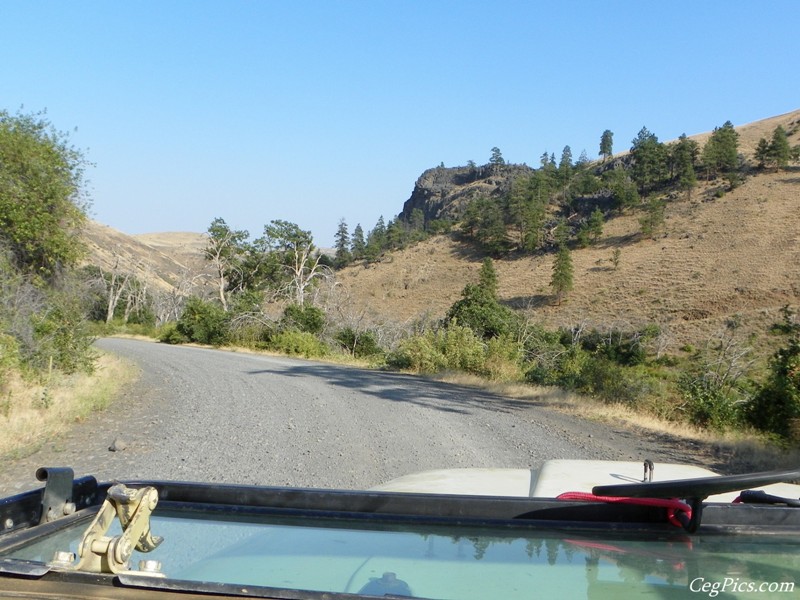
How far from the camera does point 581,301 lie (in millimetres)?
60281

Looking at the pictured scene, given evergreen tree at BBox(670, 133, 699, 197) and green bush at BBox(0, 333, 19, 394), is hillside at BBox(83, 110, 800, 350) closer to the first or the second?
evergreen tree at BBox(670, 133, 699, 197)

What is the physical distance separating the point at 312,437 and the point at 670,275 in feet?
181

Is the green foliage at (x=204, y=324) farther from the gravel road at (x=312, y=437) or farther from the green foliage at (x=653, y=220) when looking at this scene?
the green foliage at (x=653, y=220)

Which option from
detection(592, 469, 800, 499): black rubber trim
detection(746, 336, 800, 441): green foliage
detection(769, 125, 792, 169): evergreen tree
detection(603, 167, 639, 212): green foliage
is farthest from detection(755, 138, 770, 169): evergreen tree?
detection(592, 469, 800, 499): black rubber trim

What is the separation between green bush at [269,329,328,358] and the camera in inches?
1126

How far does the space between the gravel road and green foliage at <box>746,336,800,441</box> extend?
1.83 metres

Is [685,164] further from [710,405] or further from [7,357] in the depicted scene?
[7,357]

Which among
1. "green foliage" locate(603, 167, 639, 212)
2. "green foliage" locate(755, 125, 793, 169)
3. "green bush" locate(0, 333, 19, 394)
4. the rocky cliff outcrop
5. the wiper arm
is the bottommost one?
"green bush" locate(0, 333, 19, 394)

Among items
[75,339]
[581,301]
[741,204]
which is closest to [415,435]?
[75,339]

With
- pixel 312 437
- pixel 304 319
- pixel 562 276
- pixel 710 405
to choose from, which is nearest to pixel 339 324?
pixel 304 319

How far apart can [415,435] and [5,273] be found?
9.32 meters

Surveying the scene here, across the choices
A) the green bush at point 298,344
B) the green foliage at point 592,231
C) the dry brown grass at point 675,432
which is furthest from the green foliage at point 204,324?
the green foliage at point 592,231

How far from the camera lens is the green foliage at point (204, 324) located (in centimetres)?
3306

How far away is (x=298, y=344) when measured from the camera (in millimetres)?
28984
